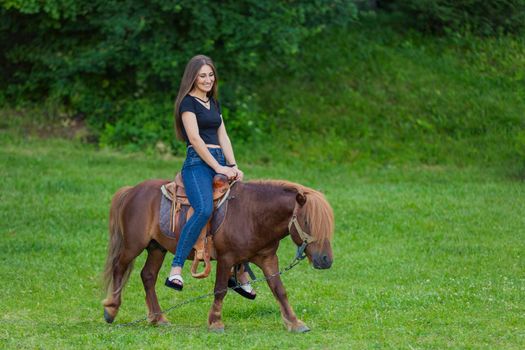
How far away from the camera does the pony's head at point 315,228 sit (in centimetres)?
853

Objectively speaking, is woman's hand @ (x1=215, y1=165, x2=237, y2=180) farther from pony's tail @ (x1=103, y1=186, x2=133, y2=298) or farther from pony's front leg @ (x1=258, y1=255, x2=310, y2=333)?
pony's tail @ (x1=103, y1=186, x2=133, y2=298)

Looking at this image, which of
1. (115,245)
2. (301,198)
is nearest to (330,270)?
(115,245)

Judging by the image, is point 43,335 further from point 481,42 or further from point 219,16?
point 481,42

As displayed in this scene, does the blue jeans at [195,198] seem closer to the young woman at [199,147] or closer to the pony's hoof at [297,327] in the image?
the young woman at [199,147]

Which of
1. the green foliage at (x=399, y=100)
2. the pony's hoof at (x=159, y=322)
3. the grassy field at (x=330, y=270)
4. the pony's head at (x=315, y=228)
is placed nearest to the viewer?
the pony's head at (x=315, y=228)

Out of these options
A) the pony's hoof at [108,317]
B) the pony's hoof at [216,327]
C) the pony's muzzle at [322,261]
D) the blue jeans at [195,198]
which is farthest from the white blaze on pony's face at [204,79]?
the pony's hoof at [108,317]

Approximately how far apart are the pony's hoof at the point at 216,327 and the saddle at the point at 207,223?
1.48 feet

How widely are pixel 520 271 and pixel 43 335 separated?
5.91 meters

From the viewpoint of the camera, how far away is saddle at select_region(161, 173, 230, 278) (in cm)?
900

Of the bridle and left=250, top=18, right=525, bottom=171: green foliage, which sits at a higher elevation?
the bridle

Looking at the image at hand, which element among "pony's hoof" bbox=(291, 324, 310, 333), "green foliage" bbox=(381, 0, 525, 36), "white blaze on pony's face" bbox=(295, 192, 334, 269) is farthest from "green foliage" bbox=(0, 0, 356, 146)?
"pony's hoof" bbox=(291, 324, 310, 333)

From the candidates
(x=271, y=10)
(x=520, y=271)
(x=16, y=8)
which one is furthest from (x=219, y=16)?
(x=520, y=271)

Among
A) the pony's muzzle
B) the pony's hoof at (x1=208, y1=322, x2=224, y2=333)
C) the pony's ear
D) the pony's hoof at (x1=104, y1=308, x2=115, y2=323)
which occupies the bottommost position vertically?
the pony's hoof at (x1=104, y1=308, x2=115, y2=323)

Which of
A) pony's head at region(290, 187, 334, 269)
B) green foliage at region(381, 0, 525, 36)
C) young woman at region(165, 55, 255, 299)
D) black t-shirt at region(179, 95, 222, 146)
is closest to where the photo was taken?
pony's head at region(290, 187, 334, 269)
